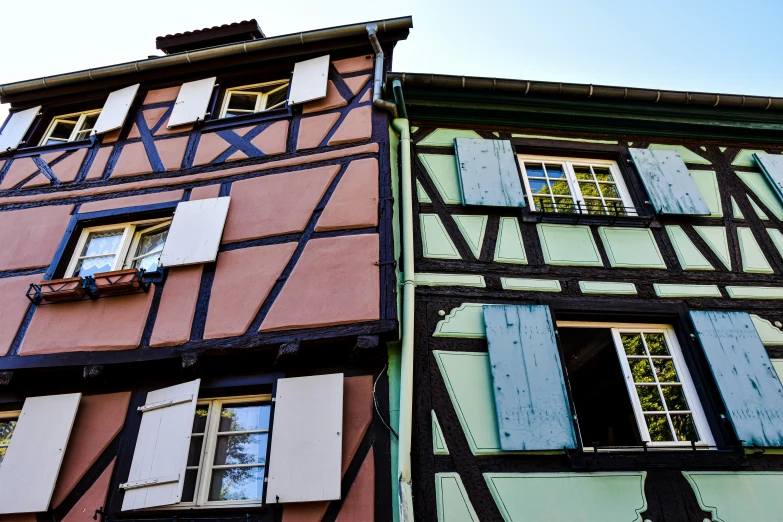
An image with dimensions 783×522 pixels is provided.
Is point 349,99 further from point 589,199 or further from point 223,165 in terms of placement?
point 589,199

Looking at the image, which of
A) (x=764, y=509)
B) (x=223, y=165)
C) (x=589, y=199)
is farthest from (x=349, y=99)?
(x=764, y=509)

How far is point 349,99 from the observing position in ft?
21.2

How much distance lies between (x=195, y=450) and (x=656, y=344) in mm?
3958

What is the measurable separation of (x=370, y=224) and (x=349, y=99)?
2132 mm

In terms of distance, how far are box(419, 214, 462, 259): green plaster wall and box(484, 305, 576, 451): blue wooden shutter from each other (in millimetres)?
702

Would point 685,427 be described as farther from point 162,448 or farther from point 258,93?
point 258,93

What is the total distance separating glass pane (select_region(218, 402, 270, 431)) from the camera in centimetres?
441

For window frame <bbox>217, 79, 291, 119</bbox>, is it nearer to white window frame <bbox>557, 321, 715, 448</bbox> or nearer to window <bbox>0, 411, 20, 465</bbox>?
window <bbox>0, 411, 20, 465</bbox>

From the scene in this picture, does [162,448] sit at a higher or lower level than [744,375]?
lower

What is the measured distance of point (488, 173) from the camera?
574cm

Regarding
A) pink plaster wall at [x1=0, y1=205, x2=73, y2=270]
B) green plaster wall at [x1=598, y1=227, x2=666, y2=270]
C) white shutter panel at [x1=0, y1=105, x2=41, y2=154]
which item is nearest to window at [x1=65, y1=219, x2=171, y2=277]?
pink plaster wall at [x1=0, y1=205, x2=73, y2=270]

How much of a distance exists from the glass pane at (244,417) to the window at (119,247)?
176 cm

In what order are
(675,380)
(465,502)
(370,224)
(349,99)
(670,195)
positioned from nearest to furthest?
(465,502), (675,380), (370,224), (670,195), (349,99)

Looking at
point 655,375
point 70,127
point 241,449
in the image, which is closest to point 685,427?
point 655,375
